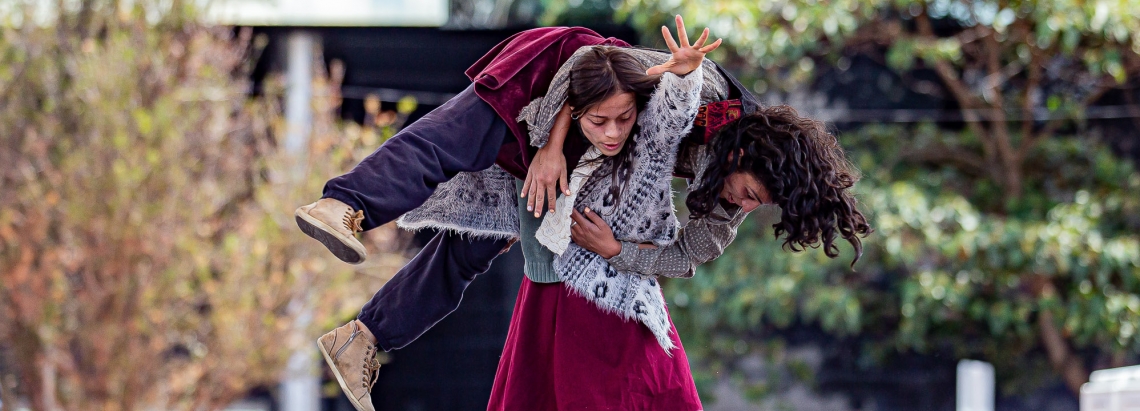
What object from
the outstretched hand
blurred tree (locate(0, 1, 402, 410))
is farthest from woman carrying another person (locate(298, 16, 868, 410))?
blurred tree (locate(0, 1, 402, 410))

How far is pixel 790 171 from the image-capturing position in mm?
1789

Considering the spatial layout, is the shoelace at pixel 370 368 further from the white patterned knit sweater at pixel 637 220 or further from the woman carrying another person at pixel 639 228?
the white patterned knit sweater at pixel 637 220

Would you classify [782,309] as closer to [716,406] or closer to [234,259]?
[716,406]

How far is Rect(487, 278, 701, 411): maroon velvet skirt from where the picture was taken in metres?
1.87

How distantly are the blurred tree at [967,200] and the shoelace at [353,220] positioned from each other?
2498 millimetres

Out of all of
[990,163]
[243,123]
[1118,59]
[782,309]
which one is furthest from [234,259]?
[1118,59]

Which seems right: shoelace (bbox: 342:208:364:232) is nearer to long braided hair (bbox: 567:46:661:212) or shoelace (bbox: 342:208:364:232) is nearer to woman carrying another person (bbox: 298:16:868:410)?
woman carrying another person (bbox: 298:16:868:410)

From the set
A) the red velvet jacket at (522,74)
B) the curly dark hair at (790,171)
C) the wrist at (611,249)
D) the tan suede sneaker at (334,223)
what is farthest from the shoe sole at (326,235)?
the curly dark hair at (790,171)

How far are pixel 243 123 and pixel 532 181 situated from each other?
2.83 metres

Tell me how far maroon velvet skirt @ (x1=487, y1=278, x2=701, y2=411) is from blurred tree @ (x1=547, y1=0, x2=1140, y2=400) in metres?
2.19

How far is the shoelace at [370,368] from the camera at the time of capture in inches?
79.0

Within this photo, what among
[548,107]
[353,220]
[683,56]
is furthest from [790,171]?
[353,220]

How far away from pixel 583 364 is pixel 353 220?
1.62 feet

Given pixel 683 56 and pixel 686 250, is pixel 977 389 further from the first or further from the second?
pixel 683 56
